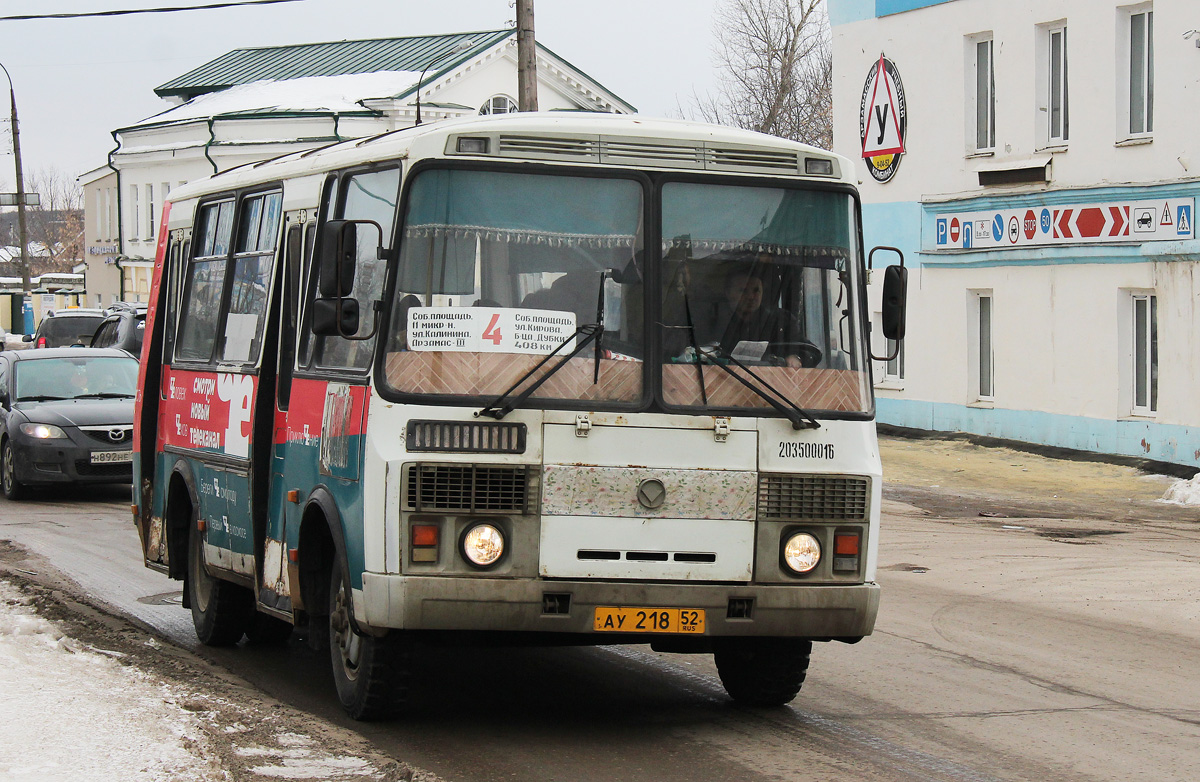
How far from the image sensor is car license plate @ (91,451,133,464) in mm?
17938

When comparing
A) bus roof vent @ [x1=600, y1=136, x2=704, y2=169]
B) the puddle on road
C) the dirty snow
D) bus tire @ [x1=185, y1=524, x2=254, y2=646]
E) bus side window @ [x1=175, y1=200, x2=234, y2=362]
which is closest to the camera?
bus roof vent @ [x1=600, y1=136, x2=704, y2=169]

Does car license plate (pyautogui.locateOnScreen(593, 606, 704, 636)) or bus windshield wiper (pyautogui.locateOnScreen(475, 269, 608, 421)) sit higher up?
bus windshield wiper (pyautogui.locateOnScreen(475, 269, 608, 421))

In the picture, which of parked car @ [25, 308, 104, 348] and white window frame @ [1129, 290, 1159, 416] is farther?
parked car @ [25, 308, 104, 348]

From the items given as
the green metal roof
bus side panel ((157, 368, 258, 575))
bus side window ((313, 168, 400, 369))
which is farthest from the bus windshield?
the green metal roof

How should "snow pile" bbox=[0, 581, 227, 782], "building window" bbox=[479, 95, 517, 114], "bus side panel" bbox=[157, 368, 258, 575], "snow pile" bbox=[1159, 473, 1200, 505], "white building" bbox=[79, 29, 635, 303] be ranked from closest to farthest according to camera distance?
"snow pile" bbox=[0, 581, 227, 782]
"bus side panel" bbox=[157, 368, 258, 575]
"snow pile" bbox=[1159, 473, 1200, 505]
"white building" bbox=[79, 29, 635, 303]
"building window" bbox=[479, 95, 517, 114]

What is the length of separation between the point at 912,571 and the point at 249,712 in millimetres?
7168

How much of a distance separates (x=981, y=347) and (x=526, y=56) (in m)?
8.80

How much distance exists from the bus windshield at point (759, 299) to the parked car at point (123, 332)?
721 inches

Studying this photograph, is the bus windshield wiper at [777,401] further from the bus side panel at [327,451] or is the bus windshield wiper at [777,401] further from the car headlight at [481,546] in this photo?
the bus side panel at [327,451]

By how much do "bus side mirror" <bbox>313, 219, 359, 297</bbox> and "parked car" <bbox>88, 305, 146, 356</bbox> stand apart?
18.0m

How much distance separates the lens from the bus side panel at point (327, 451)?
7.09 metres

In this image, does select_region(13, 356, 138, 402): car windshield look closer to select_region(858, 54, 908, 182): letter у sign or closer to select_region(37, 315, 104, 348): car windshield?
select_region(858, 54, 908, 182): letter у sign

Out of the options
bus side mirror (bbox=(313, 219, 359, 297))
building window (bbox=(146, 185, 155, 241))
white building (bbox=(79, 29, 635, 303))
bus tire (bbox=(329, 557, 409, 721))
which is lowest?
bus tire (bbox=(329, 557, 409, 721))

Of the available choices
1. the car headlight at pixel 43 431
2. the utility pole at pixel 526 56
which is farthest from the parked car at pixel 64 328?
the car headlight at pixel 43 431
